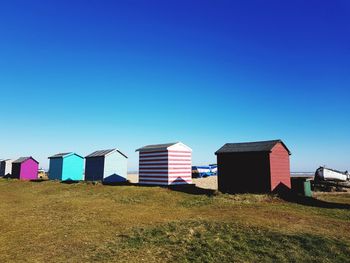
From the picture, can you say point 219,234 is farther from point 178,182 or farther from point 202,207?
point 178,182

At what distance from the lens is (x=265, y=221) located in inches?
656

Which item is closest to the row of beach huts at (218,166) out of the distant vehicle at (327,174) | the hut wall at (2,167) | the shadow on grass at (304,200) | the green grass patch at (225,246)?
the shadow on grass at (304,200)

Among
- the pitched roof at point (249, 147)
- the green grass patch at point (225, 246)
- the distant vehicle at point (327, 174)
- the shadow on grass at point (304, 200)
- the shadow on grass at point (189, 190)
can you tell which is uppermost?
the pitched roof at point (249, 147)

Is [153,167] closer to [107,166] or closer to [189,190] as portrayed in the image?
[189,190]

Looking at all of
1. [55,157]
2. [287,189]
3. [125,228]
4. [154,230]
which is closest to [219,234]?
[154,230]

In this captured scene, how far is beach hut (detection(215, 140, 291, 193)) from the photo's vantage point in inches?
1109

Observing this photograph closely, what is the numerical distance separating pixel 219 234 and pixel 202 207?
308 inches

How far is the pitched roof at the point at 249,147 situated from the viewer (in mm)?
28841

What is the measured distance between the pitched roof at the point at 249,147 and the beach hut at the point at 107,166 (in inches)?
681

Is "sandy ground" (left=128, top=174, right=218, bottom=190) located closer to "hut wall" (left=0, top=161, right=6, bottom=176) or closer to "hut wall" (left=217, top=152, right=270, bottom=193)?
"hut wall" (left=217, top=152, right=270, bottom=193)

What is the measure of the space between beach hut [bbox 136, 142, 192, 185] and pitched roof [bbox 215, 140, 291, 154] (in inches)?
181

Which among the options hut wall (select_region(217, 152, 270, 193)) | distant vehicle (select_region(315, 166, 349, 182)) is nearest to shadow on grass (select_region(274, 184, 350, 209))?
hut wall (select_region(217, 152, 270, 193))

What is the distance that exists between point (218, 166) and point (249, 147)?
12.5ft

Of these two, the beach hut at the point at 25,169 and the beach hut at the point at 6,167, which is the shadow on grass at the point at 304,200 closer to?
the beach hut at the point at 25,169
